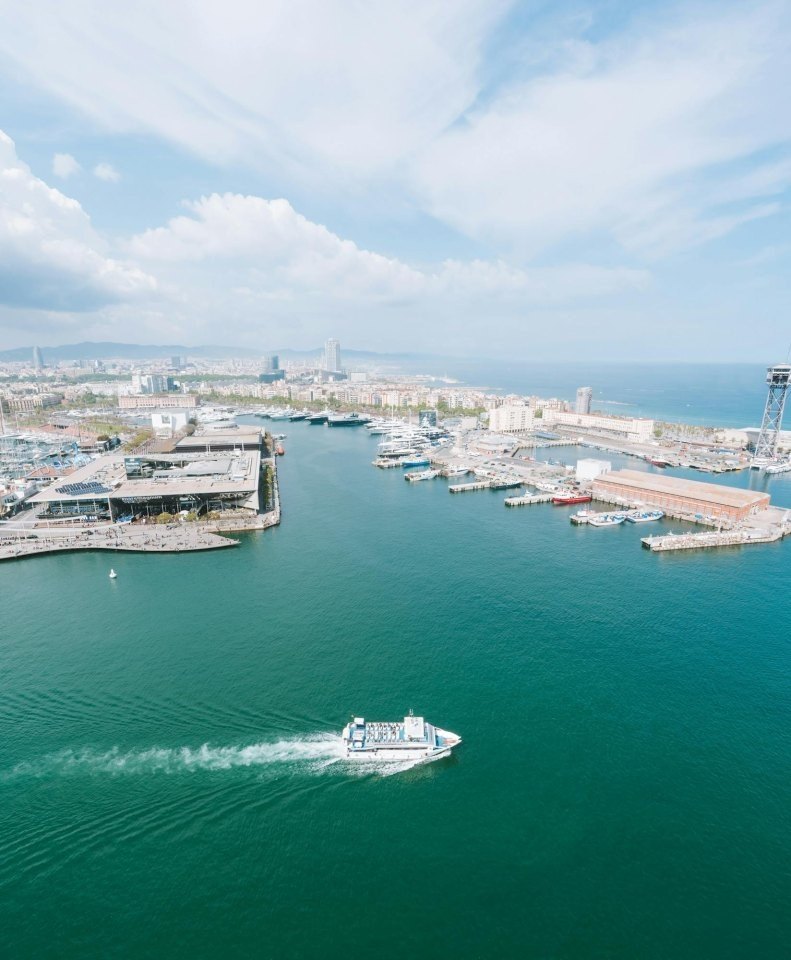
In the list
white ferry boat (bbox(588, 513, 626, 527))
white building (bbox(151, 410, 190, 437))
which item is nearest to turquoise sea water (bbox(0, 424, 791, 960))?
white ferry boat (bbox(588, 513, 626, 527))

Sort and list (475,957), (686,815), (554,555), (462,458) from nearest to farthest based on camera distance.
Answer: (475,957)
(686,815)
(554,555)
(462,458)

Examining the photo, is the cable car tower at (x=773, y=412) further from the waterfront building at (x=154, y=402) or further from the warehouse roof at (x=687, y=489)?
the waterfront building at (x=154, y=402)

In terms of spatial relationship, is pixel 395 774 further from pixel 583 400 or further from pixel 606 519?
pixel 583 400

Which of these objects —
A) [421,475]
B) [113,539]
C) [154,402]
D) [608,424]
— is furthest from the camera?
[154,402]

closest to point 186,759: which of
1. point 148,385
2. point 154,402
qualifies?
point 154,402

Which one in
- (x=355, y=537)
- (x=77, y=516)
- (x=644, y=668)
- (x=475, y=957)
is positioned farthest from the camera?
(x=77, y=516)

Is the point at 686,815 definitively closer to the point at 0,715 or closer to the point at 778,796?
the point at 778,796

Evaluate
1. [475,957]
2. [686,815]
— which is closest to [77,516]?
[475,957]
